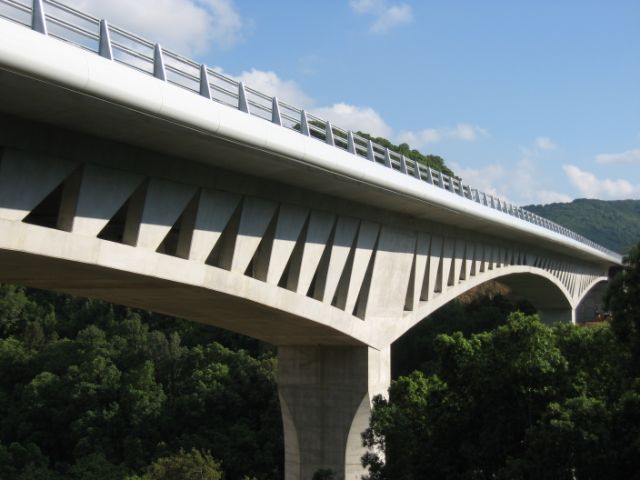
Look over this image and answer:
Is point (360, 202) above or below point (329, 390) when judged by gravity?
above

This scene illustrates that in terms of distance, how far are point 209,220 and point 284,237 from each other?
9.87 feet

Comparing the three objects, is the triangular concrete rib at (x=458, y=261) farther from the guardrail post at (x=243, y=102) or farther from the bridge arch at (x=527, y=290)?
the guardrail post at (x=243, y=102)

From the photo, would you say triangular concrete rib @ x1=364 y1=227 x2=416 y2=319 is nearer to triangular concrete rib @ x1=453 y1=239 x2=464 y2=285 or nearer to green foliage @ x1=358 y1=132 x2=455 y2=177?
triangular concrete rib @ x1=453 y1=239 x2=464 y2=285

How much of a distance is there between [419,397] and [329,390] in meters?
5.90

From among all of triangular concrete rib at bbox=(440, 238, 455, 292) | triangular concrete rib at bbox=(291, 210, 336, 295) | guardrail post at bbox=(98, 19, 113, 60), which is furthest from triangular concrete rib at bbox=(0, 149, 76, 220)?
triangular concrete rib at bbox=(440, 238, 455, 292)

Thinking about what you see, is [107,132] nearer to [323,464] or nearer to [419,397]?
[419,397]

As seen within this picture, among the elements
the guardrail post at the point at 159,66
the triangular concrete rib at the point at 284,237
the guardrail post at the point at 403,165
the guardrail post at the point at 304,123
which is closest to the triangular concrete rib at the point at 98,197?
the guardrail post at the point at 159,66

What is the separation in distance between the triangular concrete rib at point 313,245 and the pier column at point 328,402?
3.98 meters

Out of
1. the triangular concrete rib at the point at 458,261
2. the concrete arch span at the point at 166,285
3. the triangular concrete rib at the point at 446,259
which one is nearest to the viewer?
the concrete arch span at the point at 166,285

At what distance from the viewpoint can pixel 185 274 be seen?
15.7 metres

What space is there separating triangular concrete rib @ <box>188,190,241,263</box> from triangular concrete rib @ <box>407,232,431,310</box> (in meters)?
10.6

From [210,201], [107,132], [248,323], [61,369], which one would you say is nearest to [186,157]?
[210,201]

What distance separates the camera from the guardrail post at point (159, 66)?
45.7ft

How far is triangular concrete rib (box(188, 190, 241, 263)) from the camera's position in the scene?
16.4m
